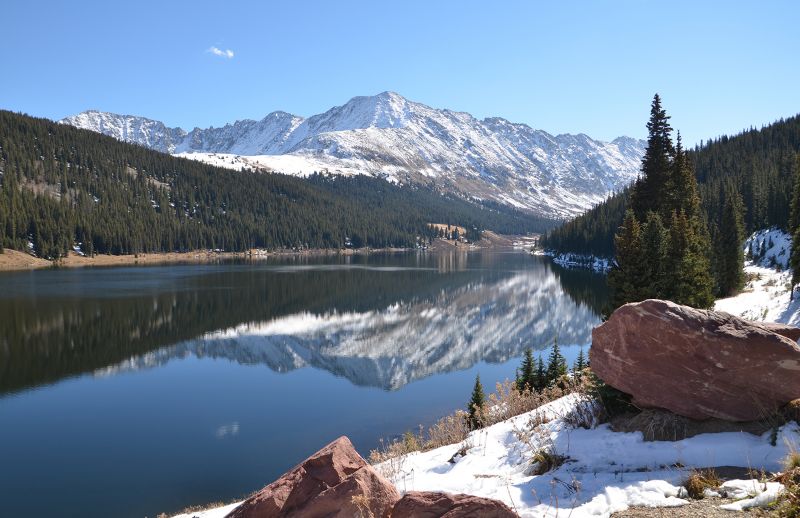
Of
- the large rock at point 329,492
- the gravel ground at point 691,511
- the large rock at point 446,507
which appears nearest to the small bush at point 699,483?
the gravel ground at point 691,511

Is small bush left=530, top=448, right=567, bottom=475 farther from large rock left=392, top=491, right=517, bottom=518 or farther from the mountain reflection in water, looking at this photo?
the mountain reflection in water

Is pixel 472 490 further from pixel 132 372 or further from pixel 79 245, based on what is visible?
pixel 79 245

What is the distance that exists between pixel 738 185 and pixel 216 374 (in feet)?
416

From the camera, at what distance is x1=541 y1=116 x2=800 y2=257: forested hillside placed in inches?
3757

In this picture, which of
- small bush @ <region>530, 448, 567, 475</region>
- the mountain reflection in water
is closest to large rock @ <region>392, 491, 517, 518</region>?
small bush @ <region>530, 448, 567, 475</region>

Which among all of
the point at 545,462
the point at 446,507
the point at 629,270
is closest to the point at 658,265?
the point at 629,270

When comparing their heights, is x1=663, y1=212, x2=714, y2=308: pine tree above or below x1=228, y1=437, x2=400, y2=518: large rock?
above

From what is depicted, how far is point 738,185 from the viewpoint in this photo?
11800 cm

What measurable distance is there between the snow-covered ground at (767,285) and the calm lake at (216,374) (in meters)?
14.9

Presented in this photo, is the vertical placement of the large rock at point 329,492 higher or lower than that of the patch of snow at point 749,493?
lower

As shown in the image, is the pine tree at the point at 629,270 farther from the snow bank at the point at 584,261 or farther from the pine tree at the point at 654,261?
the snow bank at the point at 584,261

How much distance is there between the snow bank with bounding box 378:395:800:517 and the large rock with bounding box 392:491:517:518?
39.1 inches

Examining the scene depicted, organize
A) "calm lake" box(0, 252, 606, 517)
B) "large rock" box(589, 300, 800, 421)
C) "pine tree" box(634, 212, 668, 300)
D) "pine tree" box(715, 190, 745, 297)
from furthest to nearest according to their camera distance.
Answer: "pine tree" box(715, 190, 745, 297) < "pine tree" box(634, 212, 668, 300) < "calm lake" box(0, 252, 606, 517) < "large rock" box(589, 300, 800, 421)

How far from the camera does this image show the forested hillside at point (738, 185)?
313 feet
